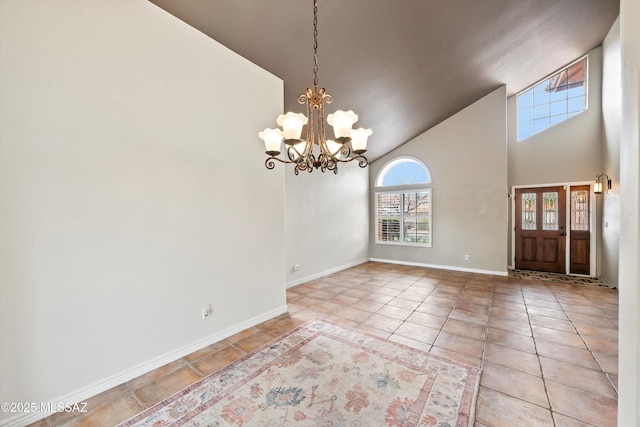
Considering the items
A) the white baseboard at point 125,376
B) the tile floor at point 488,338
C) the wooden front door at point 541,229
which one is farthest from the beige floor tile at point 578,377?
the wooden front door at point 541,229

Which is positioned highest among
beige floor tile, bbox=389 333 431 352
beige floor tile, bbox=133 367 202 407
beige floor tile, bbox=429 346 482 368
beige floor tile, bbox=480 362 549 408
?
beige floor tile, bbox=389 333 431 352

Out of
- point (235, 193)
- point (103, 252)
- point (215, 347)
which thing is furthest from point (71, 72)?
point (215, 347)

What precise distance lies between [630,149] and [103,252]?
307cm

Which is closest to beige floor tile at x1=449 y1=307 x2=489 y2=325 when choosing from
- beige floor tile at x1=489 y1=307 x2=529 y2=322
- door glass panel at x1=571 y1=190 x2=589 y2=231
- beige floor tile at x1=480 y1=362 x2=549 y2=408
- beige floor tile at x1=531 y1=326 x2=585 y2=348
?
beige floor tile at x1=489 y1=307 x2=529 y2=322

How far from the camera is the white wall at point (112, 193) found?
5.78 ft

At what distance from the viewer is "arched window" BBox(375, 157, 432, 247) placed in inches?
249

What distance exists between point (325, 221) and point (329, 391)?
12.3 feet

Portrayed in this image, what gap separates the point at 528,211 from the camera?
592cm

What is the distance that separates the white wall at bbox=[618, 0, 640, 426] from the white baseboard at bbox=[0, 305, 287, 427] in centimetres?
293

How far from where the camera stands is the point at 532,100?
590cm

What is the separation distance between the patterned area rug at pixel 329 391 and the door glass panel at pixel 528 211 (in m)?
5.05

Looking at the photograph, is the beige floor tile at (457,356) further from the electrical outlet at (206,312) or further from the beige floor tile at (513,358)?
the electrical outlet at (206,312)

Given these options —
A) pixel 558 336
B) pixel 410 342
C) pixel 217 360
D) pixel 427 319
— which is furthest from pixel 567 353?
pixel 217 360

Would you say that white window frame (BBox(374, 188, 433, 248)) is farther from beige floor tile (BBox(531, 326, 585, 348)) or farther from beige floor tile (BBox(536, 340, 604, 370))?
beige floor tile (BBox(536, 340, 604, 370))
